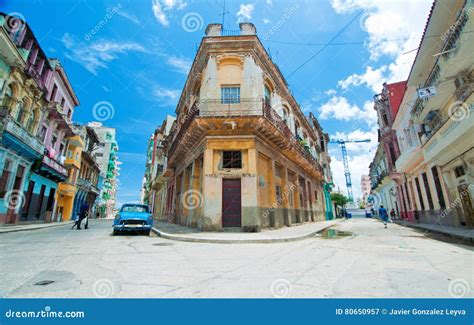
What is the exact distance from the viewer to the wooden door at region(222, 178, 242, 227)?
452 inches

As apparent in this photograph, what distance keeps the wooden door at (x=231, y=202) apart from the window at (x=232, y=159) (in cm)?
90

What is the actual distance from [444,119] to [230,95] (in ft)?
41.2

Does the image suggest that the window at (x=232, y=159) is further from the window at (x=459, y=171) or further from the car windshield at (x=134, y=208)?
the window at (x=459, y=171)

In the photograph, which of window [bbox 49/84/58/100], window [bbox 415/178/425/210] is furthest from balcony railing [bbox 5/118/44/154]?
window [bbox 415/178/425/210]

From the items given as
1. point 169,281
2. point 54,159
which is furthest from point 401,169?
point 54,159

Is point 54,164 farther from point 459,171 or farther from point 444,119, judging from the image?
point 459,171

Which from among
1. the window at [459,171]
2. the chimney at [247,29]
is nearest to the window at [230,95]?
the chimney at [247,29]

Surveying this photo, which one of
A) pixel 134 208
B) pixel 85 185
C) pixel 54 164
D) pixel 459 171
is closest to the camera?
pixel 134 208

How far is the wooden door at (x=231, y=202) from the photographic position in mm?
11469

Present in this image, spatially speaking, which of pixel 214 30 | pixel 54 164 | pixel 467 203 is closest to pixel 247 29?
pixel 214 30

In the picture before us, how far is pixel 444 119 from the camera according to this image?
1242 cm

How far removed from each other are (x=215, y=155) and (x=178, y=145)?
5.33m

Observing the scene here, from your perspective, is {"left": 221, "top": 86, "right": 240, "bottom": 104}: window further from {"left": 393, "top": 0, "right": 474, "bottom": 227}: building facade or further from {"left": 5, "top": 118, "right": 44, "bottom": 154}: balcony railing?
{"left": 5, "top": 118, "right": 44, "bottom": 154}: balcony railing
